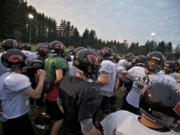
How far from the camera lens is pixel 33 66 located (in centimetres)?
325

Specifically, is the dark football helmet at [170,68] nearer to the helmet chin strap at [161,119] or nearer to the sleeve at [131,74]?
the sleeve at [131,74]

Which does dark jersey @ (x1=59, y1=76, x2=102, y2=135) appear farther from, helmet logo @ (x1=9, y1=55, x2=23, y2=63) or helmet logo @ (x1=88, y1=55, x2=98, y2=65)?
helmet logo @ (x1=9, y1=55, x2=23, y2=63)

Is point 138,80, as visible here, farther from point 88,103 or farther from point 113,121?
point 88,103

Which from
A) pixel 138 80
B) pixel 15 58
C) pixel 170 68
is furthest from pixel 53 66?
pixel 170 68

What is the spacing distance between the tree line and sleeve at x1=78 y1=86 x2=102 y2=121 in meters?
46.3

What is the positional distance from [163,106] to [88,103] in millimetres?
954

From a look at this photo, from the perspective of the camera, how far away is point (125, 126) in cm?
135

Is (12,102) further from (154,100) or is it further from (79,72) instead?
(154,100)

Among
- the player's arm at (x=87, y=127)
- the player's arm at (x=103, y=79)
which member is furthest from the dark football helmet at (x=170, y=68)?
the player's arm at (x=87, y=127)

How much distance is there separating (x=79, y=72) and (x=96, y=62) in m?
0.39

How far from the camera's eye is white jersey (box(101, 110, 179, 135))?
1283 millimetres

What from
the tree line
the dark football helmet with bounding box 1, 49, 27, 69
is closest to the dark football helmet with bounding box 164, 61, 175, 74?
the dark football helmet with bounding box 1, 49, 27, 69

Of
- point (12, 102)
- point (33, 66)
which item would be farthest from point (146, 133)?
point (33, 66)

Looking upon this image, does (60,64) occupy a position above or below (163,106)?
above
